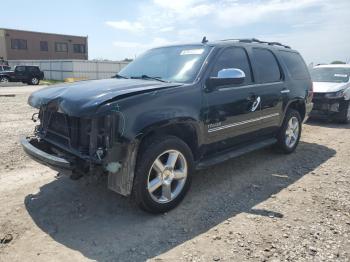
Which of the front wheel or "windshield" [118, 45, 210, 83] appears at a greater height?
"windshield" [118, 45, 210, 83]

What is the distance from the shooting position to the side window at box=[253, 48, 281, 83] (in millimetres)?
5348

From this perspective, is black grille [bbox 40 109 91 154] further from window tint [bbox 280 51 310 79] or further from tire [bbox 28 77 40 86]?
tire [bbox 28 77 40 86]

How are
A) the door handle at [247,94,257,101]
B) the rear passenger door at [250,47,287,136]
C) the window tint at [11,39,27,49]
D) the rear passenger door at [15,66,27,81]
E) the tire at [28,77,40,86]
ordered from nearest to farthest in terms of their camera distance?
the door handle at [247,94,257,101] → the rear passenger door at [250,47,287,136] → the rear passenger door at [15,66,27,81] → the tire at [28,77,40,86] → the window tint at [11,39,27,49]

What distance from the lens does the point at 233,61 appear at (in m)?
4.87

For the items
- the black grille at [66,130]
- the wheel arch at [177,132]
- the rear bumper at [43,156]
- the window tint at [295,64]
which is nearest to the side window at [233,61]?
the wheel arch at [177,132]

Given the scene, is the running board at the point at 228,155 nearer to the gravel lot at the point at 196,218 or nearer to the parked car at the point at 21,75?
the gravel lot at the point at 196,218

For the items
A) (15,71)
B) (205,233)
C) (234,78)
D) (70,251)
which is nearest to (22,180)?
(70,251)

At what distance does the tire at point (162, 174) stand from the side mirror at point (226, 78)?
2.84 feet

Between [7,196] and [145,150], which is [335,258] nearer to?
[145,150]

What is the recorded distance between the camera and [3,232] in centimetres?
348

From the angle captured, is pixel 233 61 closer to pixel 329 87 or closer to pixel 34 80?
pixel 329 87

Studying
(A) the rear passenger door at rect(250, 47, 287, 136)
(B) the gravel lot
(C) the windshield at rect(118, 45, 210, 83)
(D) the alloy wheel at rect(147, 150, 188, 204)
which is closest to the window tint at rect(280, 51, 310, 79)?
(A) the rear passenger door at rect(250, 47, 287, 136)

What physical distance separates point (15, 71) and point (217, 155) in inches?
1140

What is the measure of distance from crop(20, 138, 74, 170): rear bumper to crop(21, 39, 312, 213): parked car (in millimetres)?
12
